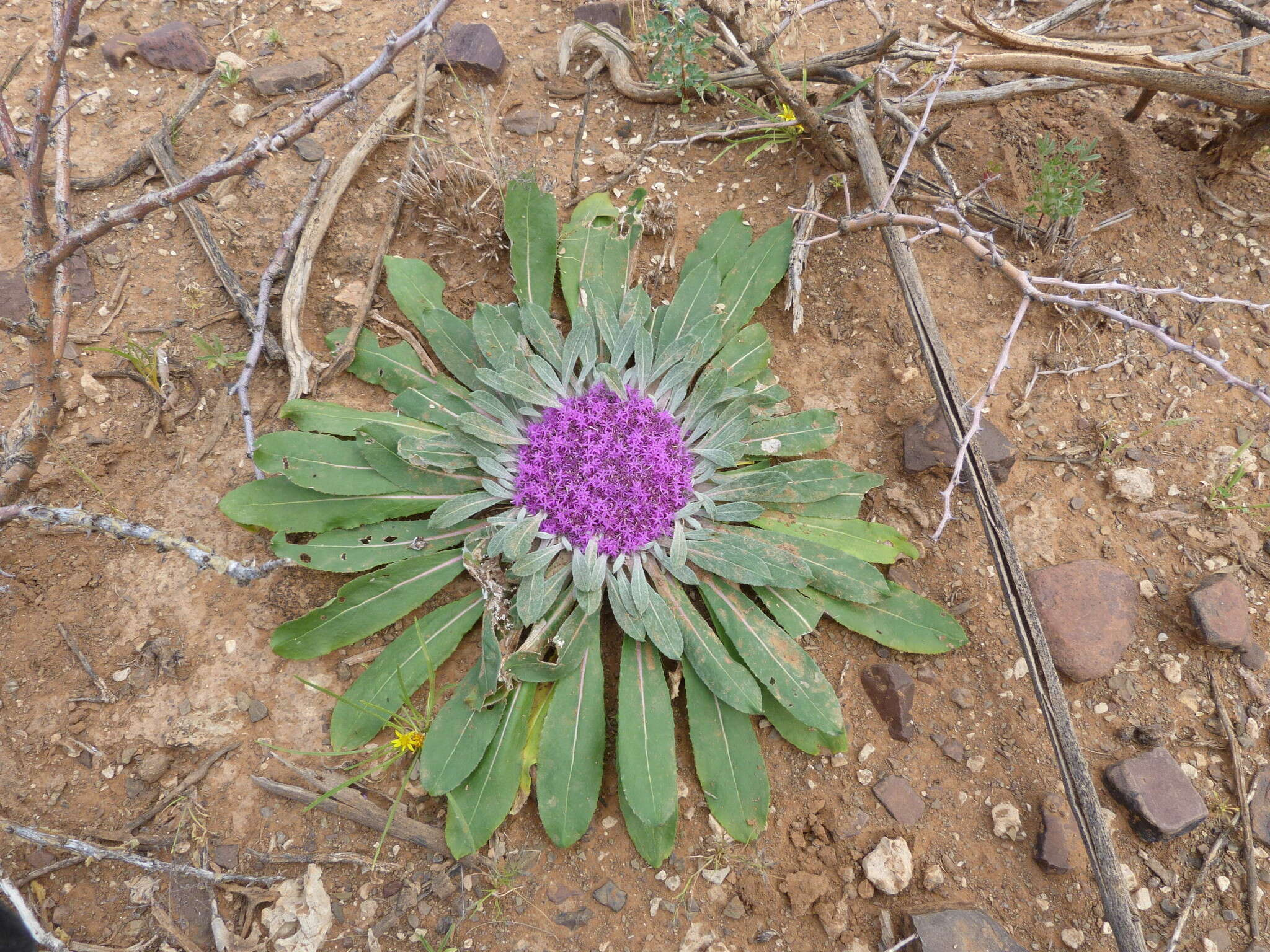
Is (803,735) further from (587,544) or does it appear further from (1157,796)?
(1157,796)

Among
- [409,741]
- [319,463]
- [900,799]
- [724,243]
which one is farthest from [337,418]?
[900,799]

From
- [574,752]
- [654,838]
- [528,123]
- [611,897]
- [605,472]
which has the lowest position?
[611,897]

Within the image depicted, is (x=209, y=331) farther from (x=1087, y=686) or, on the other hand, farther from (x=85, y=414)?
(x=1087, y=686)

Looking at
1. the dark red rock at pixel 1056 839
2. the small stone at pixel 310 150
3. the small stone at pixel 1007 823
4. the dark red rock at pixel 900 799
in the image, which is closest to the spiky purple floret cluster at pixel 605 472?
the dark red rock at pixel 900 799

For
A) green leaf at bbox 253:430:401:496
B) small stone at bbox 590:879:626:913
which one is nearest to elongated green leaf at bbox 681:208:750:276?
green leaf at bbox 253:430:401:496

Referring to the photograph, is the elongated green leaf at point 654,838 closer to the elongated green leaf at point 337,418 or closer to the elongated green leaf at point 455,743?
the elongated green leaf at point 455,743

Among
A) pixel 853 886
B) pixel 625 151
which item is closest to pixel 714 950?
pixel 853 886

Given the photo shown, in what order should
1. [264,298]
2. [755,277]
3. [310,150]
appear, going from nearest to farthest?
1. [264,298]
2. [755,277]
3. [310,150]
